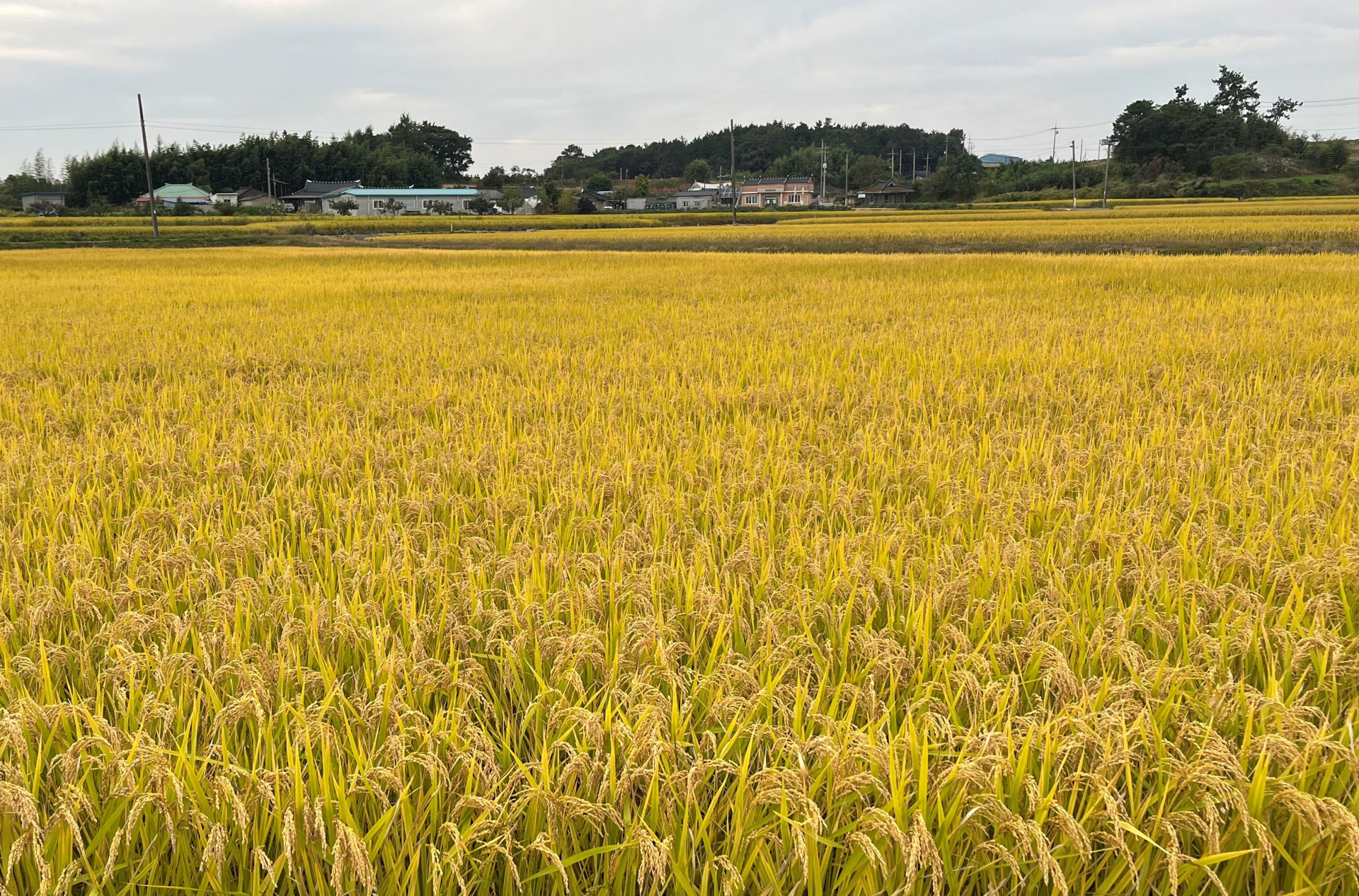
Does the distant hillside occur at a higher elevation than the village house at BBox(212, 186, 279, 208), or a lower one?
higher

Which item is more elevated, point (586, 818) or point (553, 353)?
point (553, 353)

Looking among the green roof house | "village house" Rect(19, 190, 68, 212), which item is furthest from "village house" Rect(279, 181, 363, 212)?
"village house" Rect(19, 190, 68, 212)

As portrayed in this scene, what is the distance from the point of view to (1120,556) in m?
2.35

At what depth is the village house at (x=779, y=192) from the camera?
8750cm

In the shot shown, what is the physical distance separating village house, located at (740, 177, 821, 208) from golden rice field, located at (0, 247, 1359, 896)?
85274 millimetres

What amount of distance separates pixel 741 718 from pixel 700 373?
440 cm

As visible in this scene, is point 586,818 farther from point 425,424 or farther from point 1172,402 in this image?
point 1172,402

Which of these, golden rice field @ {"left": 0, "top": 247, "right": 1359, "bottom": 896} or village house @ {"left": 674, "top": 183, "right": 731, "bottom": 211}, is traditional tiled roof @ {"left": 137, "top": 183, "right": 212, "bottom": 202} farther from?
golden rice field @ {"left": 0, "top": 247, "right": 1359, "bottom": 896}

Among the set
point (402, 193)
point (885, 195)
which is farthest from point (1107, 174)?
point (402, 193)

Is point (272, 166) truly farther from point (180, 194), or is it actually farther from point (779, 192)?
point (779, 192)

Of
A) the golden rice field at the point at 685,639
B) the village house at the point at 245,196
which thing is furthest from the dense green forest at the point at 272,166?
the golden rice field at the point at 685,639

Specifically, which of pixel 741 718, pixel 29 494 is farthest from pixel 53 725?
pixel 29 494

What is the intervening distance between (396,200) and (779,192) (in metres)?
40.4

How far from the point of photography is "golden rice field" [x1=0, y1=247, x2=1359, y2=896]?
1.29 meters
